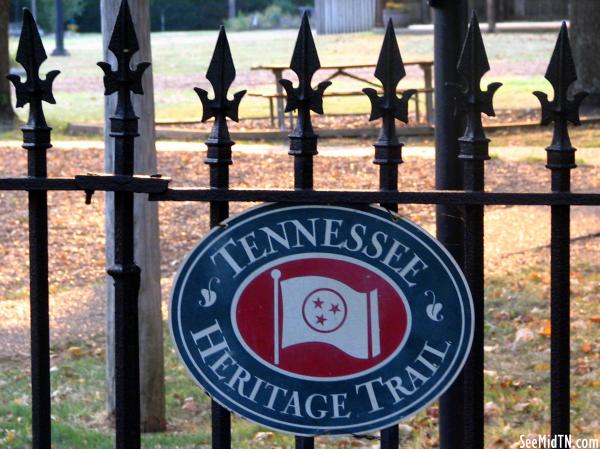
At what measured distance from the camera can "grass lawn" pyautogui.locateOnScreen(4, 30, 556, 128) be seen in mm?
19484

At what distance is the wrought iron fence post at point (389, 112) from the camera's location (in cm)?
285

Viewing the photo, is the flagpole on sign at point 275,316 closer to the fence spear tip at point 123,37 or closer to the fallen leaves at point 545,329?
the fence spear tip at point 123,37

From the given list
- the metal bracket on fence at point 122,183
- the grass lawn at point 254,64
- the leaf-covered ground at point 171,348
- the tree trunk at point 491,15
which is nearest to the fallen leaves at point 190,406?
the leaf-covered ground at point 171,348

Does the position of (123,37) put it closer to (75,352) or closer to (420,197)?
(420,197)

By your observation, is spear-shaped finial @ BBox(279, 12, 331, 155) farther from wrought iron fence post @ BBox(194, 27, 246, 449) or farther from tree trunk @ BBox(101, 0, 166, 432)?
tree trunk @ BBox(101, 0, 166, 432)

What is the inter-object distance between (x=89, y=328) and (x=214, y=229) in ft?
14.3

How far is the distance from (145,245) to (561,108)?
2842 millimetres

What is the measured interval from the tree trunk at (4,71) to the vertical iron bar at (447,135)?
1450 cm

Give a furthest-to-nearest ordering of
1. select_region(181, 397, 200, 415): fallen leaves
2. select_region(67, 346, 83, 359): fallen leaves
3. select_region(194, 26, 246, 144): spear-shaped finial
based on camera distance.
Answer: select_region(67, 346, 83, 359): fallen leaves → select_region(181, 397, 200, 415): fallen leaves → select_region(194, 26, 246, 144): spear-shaped finial

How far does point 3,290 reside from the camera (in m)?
8.04

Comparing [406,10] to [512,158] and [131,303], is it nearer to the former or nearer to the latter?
[512,158]

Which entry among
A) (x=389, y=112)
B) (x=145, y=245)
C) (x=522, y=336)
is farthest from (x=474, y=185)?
(x=522, y=336)

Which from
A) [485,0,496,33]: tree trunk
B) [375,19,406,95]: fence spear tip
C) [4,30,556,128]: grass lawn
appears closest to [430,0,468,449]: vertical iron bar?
[375,19,406,95]: fence spear tip

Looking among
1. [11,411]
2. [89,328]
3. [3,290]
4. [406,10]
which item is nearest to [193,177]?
[3,290]
